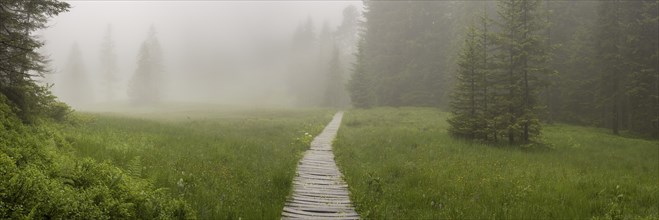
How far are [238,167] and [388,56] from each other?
46916 millimetres

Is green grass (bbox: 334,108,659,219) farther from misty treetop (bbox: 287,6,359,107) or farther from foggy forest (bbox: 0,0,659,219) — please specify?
misty treetop (bbox: 287,6,359,107)

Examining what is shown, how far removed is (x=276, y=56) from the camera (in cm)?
13138

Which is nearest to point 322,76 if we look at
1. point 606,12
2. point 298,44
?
point 298,44

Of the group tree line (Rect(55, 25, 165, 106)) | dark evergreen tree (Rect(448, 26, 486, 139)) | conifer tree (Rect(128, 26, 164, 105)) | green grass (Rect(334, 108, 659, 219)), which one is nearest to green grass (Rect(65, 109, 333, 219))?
green grass (Rect(334, 108, 659, 219))

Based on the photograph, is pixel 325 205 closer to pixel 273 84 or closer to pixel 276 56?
pixel 273 84

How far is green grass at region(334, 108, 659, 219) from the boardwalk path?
1.08 feet

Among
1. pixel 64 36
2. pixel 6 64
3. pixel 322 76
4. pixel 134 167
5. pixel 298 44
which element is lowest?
pixel 134 167

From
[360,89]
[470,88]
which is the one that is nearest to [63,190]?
[470,88]

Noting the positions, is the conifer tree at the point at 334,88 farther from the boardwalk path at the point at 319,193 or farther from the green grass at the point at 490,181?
the boardwalk path at the point at 319,193

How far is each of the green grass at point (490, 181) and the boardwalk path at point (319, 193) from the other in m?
0.33

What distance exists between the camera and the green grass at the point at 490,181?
28.9 feet

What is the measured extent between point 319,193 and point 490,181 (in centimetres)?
478

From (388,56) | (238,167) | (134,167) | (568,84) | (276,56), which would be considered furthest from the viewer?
(276,56)

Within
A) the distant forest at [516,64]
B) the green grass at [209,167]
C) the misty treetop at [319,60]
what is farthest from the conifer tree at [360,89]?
the green grass at [209,167]
